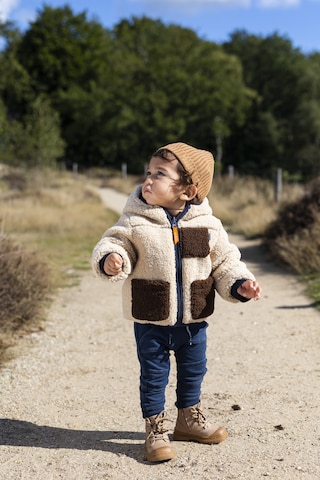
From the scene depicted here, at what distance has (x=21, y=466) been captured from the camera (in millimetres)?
3406

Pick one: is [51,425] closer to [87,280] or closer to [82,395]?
[82,395]

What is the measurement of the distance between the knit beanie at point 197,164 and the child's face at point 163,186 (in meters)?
0.05

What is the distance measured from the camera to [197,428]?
3.62 metres

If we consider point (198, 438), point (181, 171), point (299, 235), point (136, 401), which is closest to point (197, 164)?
point (181, 171)

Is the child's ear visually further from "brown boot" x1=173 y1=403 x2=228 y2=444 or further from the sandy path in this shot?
the sandy path

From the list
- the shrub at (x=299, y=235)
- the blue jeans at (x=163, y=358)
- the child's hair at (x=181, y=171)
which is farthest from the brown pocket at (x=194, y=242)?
the shrub at (x=299, y=235)

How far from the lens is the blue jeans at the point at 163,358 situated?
3439mm

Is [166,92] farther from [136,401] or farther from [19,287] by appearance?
[136,401]

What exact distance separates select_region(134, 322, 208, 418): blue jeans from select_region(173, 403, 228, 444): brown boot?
12 cm

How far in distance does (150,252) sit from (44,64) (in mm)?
59393

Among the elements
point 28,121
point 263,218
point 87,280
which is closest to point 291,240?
point 87,280

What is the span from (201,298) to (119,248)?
50 cm

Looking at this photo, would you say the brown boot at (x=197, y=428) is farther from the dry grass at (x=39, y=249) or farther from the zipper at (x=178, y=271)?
the dry grass at (x=39, y=249)

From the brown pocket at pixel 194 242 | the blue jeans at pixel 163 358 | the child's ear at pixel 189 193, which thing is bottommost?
the blue jeans at pixel 163 358
